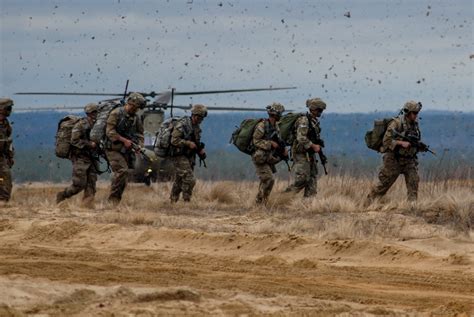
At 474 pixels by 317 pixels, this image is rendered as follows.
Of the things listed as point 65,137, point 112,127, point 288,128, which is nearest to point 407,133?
point 288,128

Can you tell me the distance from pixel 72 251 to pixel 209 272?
2.59 metres

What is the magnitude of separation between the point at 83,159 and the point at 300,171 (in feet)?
11.5

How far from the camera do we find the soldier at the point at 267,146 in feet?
75.4

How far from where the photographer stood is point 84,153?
2345 centimetres

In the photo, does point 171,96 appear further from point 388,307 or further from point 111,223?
point 388,307

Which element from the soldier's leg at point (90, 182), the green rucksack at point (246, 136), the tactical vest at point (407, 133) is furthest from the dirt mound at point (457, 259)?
the soldier's leg at point (90, 182)

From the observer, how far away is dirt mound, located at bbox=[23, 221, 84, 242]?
1817cm

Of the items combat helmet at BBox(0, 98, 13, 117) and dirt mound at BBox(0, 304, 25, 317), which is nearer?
dirt mound at BBox(0, 304, 25, 317)

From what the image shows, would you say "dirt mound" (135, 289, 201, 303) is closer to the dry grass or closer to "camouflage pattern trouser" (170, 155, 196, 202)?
the dry grass

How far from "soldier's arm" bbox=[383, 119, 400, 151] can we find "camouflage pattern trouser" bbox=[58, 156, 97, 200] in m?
4.84

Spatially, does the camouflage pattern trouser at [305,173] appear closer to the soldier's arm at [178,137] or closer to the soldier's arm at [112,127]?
the soldier's arm at [178,137]

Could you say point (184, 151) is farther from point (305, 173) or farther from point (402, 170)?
point (402, 170)

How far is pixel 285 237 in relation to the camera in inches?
679

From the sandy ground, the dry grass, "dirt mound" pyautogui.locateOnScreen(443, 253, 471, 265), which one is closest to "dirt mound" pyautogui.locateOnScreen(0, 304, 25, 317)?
the sandy ground
